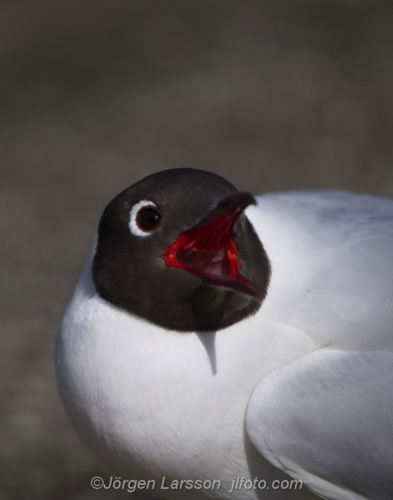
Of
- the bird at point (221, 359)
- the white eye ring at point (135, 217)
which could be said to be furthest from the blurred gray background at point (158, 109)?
the white eye ring at point (135, 217)

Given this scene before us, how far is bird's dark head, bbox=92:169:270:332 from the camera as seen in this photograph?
1611 mm

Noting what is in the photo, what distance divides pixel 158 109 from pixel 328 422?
366 centimetres

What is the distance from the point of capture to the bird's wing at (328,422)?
1.67 metres

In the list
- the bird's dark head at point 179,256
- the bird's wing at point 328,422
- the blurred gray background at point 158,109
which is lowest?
the bird's wing at point 328,422

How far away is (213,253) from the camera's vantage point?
1638mm

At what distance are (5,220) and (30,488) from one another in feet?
6.28

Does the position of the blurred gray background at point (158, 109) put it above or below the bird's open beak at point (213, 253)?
above

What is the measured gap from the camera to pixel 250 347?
1732 millimetres

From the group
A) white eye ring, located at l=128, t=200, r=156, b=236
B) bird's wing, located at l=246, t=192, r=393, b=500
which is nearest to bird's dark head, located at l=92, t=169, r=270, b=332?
white eye ring, located at l=128, t=200, r=156, b=236

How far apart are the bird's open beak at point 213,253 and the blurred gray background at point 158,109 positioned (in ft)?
5.73

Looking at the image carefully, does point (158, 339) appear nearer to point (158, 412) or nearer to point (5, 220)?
point (158, 412)

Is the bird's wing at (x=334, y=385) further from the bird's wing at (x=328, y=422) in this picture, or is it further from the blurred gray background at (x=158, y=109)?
the blurred gray background at (x=158, y=109)

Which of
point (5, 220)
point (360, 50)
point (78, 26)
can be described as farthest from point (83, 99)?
point (360, 50)

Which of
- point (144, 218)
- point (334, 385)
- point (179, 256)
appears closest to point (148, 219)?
point (144, 218)
